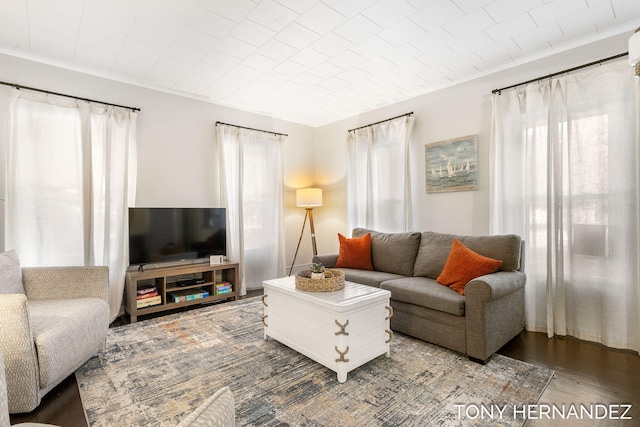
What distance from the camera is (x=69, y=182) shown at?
3.16m

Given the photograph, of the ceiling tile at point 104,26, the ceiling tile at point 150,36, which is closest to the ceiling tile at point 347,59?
the ceiling tile at point 150,36

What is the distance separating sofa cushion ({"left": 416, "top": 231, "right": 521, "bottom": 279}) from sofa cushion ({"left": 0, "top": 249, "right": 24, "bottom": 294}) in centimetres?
339

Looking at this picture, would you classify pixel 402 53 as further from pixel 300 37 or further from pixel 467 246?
pixel 467 246

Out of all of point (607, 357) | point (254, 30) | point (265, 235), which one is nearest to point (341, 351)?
point (607, 357)

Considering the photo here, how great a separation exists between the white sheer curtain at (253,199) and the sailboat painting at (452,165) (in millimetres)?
2200

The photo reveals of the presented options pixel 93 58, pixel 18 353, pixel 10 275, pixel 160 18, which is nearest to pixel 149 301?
pixel 10 275

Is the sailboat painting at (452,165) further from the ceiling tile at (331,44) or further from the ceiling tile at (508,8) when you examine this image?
the ceiling tile at (331,44)

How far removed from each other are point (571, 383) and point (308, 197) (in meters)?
3.55

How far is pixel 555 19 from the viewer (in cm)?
244

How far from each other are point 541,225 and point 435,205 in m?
1.12

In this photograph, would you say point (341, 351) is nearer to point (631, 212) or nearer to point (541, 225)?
point (541, 225)

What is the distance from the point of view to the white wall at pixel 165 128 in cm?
315

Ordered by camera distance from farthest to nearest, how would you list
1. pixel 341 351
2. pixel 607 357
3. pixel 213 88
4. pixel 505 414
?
1. pixel 213 88
2. pixel 607 357
3. pixel 341 351
4. pixel 505 414

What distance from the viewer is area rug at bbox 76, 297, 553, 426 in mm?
1718
